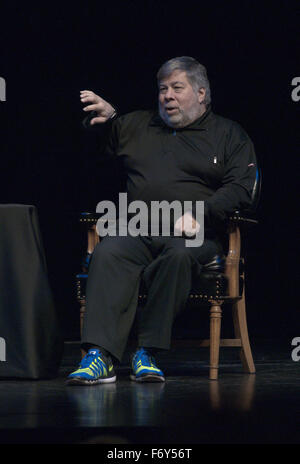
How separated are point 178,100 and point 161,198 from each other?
44cm

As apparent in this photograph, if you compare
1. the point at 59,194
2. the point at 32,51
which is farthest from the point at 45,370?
the point at 32,51

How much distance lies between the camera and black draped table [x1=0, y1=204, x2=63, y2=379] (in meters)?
3.29

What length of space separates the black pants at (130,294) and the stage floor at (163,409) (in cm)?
19

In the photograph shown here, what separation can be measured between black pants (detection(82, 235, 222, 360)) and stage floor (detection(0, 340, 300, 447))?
191 millimetres

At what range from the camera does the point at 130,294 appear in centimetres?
331

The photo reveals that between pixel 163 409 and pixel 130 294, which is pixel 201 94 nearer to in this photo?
pixel 130 294

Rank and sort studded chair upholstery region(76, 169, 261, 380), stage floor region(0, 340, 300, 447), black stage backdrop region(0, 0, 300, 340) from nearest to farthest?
stage floor region(0, 340, 300, 447) → studded chair upholstery region(76, 169, 261, 380) → black stage backdrop region(0, 0, 300, 340)

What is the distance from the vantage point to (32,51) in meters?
5.12

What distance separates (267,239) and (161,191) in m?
1.79

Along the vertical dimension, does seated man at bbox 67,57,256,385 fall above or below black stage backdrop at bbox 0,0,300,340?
below

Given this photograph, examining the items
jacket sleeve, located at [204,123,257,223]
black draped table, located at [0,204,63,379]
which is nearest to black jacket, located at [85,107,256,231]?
jacket sleeve, located at [204,123,257,223]

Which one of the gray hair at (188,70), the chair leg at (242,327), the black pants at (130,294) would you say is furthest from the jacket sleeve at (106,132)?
the chair leg at (242,327)

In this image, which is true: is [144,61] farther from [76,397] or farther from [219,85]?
[76,397]

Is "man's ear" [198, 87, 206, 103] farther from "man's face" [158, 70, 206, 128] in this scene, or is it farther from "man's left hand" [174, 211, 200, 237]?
"man's left hand" [174, 211, 200, 237]
